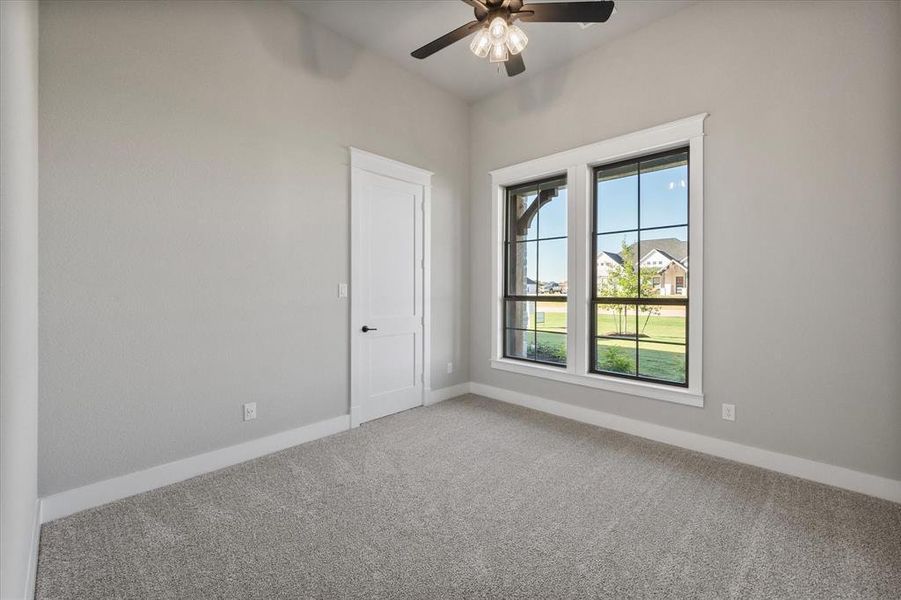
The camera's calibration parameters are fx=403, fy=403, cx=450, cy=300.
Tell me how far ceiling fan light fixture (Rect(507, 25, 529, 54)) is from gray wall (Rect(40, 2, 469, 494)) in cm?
165

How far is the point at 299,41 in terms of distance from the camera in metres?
3.14

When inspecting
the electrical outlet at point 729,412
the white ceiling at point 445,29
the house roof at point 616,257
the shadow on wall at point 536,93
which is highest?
the white ceiling at point 445,29

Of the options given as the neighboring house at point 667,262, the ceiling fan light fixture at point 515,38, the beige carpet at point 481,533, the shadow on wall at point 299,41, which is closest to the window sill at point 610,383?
the beige carpet at point 481,533

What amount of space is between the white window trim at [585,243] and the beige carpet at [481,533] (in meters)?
0.67

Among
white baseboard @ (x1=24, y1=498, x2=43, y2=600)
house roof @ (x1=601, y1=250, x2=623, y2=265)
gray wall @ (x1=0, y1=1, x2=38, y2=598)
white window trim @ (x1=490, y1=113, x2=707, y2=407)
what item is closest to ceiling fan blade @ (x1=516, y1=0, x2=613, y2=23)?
white window trim @ (x1=490, y1=113, x2=707, y2=407)

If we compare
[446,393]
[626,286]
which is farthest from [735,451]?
[446,393]

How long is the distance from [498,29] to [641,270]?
2.21m

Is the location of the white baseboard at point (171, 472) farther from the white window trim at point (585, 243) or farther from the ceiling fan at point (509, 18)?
the ceiling fan at point (509, 18)

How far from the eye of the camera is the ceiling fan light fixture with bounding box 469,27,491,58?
2.33m

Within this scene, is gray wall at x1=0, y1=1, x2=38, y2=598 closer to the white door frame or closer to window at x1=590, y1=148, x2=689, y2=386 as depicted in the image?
the white door frame

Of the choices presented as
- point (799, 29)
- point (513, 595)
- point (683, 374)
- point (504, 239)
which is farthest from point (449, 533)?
point (799, 29)

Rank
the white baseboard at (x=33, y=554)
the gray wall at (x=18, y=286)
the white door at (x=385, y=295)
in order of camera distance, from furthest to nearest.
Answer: the white door at (x=385, y=295) → the white baseboard at (x=33, y=554) → the gray wall at (x=18, y=286)

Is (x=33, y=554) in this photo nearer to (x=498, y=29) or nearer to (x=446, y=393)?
(x=446, y=393)

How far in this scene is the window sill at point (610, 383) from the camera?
3.08 meters
